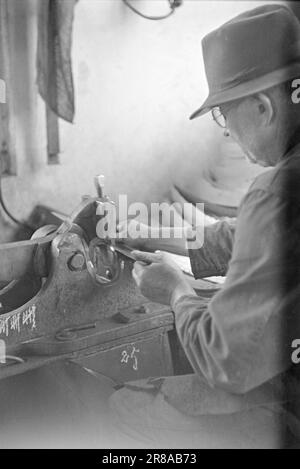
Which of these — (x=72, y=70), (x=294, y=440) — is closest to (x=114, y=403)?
(x=294, y=440)

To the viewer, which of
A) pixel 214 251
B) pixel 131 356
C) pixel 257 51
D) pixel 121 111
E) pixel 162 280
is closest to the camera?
pixel 257 51

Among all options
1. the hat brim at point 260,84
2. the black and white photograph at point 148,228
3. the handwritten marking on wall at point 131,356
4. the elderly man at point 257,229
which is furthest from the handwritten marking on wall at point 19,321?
the hat brim at point 260,84

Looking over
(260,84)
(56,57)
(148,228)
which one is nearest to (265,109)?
(260,84)

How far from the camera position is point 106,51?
1.39 meters

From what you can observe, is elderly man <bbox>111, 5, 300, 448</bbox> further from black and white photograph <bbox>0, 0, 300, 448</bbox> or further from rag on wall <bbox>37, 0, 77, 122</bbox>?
rag on wall <bbox>37, 0, 77, 122</bbox>

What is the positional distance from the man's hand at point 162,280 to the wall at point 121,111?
0.37m

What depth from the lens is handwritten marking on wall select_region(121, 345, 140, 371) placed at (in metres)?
1.38

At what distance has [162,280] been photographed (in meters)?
1.03

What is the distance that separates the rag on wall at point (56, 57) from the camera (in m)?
1.42

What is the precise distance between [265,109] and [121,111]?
2.37 ft

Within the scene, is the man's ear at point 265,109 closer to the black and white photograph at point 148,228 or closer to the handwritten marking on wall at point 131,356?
the black and white photograph at point 148,228

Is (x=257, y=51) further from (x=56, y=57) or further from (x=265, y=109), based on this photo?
(x=56, y=57)

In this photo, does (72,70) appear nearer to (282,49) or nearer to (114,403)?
(282,49)

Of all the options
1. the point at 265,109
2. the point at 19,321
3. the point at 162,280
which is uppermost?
the point at 265,109
